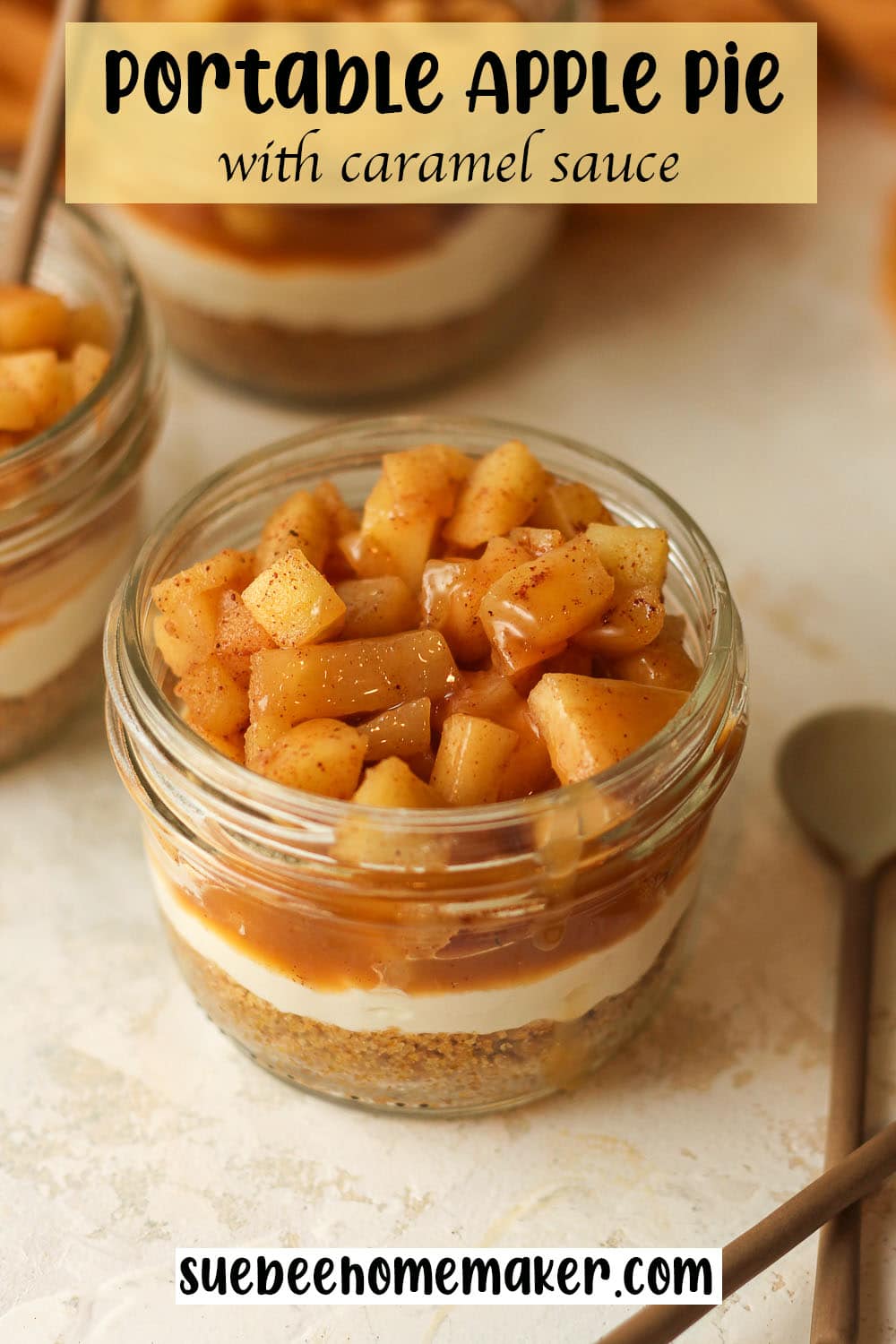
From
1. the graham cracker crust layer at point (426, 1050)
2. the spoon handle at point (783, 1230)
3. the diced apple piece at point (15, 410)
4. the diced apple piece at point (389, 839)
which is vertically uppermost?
the diced apple piece at point (15, 410)

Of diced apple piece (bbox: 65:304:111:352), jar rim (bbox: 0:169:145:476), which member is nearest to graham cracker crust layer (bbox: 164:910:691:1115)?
jar rim (bbox: 0:169:145:476)

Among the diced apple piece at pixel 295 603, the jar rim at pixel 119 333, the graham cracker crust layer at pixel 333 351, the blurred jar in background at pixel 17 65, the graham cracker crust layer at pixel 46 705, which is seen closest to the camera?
the diced apple piece at pixel 295 603

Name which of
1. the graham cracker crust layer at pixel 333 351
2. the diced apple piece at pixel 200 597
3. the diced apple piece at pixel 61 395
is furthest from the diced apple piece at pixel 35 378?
the graham cracker crust layer at pixel 333 351

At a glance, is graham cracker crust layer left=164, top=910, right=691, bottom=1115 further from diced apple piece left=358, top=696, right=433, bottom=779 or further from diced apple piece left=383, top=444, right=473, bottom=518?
diced apple piece left=383, top=444, right=473, bottom=518

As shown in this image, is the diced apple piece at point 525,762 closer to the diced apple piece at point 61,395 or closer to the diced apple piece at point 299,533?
the diced apple piece at point 299,533

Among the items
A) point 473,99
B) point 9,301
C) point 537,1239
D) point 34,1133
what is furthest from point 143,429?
point 537,1239

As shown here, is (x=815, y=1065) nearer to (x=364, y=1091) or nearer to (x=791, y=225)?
(x=364, y=1091)

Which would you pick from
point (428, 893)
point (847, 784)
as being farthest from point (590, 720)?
point (847, 784)
